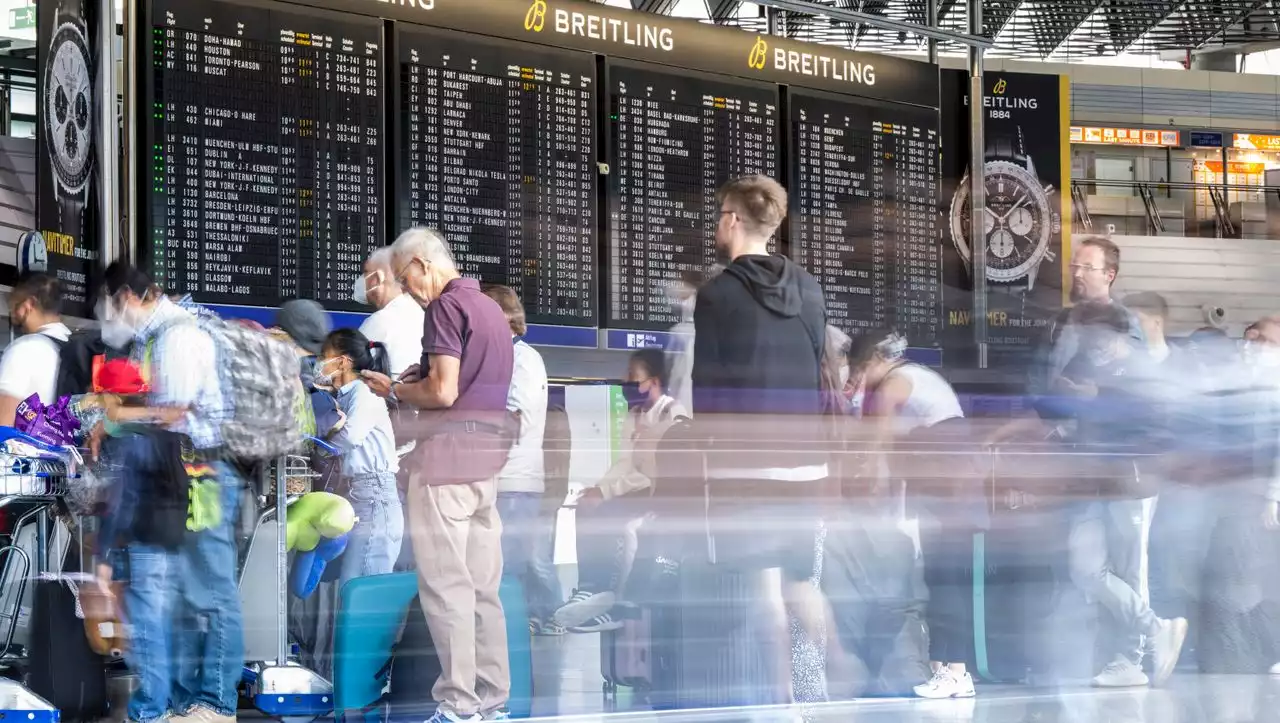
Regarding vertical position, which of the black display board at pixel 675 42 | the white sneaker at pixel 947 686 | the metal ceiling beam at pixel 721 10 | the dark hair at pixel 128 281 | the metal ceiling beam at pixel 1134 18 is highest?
the metal ceiling beam at pixel 1134 18

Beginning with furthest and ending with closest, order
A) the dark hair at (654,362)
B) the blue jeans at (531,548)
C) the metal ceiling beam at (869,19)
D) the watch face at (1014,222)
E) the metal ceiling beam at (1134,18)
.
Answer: the metal ceiling beam at (1134,18) < the watch face at (1014,222) < the metal ceiling beam at (869,19) < the dark hair at (654,362) < the blue jeans at (531,548)

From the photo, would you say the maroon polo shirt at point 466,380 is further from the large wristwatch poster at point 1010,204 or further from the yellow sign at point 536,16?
the large wristwatch poster at point 1010,204

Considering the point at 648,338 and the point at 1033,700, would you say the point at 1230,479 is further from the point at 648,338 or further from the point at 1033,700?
the point at 648,338

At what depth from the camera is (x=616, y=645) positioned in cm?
429

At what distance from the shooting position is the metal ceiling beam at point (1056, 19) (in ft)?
39.1

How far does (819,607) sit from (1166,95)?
16.1 metres

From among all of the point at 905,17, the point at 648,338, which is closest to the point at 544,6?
the point at 648,338

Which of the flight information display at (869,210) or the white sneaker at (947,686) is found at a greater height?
the flight information display at (869,210)

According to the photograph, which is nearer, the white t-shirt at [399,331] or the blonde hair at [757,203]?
the blonde hair at [757,203]

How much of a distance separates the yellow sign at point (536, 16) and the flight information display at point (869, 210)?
1476 millimetres

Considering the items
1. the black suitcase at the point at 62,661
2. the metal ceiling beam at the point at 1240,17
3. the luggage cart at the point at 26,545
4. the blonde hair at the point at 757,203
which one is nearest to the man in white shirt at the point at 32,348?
the luggage cart at the point at 26,545

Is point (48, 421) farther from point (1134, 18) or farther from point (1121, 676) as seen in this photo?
point (1134, 18)

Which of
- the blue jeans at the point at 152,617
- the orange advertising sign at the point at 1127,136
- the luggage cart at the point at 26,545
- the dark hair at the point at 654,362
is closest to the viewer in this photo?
the blue jeans at the point at 152,617

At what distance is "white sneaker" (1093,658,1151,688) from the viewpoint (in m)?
4.42
